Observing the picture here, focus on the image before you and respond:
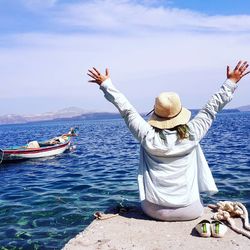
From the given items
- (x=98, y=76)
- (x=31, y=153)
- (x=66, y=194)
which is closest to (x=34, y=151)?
→ (x=31, y=153)

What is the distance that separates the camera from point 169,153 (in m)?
6.36

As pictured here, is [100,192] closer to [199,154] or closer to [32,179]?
[32,179]

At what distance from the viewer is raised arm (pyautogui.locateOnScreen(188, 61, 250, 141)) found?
6363 mm

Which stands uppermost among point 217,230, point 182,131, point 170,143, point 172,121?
point 172,121

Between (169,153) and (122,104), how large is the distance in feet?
3.65

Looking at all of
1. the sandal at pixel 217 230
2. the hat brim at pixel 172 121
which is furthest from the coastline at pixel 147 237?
the hat brim at pixel 172 121

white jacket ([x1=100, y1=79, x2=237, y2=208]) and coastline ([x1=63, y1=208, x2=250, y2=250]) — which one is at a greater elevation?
white jacket ([x1=100, y1=79, x2=237, y2=208])

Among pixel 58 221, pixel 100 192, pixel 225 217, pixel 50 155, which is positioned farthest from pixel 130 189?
pixel 50 155

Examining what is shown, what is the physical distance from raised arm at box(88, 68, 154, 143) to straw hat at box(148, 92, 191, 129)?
0.76ft

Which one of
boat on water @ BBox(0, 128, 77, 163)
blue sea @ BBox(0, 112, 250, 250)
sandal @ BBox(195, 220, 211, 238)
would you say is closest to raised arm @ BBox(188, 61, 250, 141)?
sandal @ BBox(195, 220, 211, 238)

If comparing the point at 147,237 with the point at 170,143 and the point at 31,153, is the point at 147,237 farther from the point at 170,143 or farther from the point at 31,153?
the point at 31,153

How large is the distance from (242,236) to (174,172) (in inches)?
57.4

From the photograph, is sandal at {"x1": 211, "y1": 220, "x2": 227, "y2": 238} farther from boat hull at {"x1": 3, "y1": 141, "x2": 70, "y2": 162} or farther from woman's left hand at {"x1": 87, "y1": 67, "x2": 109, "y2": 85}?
boat hull at {"x1": 3, "y1": 141, "x2": 70, "y2": 162}

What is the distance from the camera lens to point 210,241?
5.91 m
